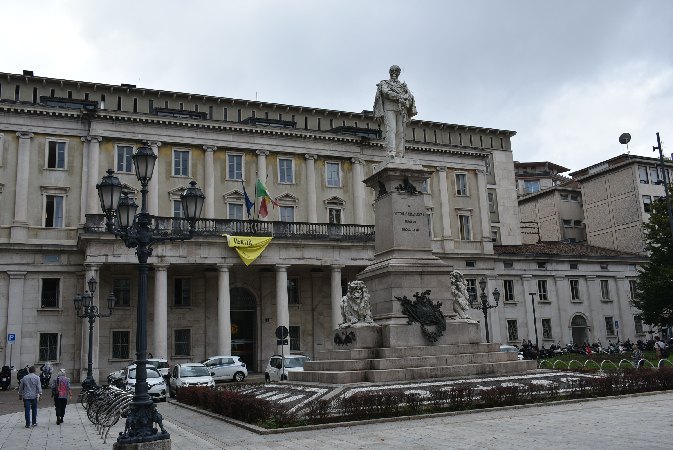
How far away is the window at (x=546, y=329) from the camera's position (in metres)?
60.3

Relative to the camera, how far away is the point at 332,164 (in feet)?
187

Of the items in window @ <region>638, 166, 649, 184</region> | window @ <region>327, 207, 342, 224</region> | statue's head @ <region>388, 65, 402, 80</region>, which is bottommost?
statue's head @ <region>388, 65, 402, 80</region>

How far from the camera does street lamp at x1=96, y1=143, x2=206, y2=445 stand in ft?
39.3

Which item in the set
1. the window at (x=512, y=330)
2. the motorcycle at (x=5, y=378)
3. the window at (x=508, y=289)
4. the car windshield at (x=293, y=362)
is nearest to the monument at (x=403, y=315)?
the car windshield at (x=293, y=362)

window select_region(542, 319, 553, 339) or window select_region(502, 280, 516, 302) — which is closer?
window select_region(542, 319, 553, 339)

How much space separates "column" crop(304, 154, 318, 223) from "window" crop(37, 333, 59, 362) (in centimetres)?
2155

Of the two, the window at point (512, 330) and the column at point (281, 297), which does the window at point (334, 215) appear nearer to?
the column at point (281, 297)

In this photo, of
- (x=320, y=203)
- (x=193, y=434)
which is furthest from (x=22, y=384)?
(x=320, y=203)

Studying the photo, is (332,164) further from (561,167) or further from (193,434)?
(561,167)

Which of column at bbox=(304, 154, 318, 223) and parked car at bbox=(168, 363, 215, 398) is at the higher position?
column at bbox=(304, 154, 318, 223)

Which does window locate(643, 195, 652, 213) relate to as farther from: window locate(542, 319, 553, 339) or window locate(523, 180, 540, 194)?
window locate(523, 180, 540, 194)

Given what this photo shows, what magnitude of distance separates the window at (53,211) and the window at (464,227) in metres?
35.0

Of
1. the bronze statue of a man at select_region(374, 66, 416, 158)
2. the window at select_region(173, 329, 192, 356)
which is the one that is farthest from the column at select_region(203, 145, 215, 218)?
the bronze statue of a man at select_region(374, 66, 416, 158)

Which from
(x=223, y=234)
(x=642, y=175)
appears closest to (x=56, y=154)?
(x=223, y=234)
